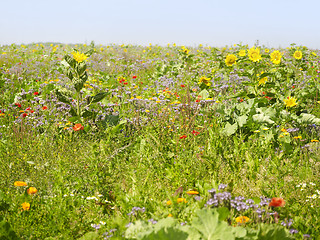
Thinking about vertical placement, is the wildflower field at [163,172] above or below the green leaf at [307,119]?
below

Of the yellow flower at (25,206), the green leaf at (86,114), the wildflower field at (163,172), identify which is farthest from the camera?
the green leaf at (86,114)

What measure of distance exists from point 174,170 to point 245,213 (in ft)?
3.78

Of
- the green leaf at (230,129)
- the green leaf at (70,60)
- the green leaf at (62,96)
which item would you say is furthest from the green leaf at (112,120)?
the green leaf at (230,129)

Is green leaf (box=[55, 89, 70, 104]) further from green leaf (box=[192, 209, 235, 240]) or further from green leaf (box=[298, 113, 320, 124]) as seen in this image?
green leaf (box=[298, 113, 320, 124])

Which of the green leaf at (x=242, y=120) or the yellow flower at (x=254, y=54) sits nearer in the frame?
the green leaf at (x=242, y=120)

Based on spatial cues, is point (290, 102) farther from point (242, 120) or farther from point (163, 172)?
point (163, 172)

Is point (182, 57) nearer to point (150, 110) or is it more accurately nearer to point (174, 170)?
point (150, 110)

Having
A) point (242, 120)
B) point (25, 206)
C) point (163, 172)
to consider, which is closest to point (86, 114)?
point (163, 172)

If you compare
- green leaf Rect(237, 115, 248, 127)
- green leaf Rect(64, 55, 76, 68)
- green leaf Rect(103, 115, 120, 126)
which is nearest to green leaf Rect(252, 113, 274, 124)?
green leaf Rect(237, 115, 248, 127)

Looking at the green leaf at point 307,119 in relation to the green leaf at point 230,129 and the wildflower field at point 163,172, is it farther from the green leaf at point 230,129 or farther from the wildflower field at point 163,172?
the green leaf at point 230,129

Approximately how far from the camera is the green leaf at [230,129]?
13.1 ft

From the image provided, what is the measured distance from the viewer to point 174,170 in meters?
3.39

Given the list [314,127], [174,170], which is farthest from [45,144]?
[314,127]

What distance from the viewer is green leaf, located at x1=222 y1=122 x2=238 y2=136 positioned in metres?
4.00
